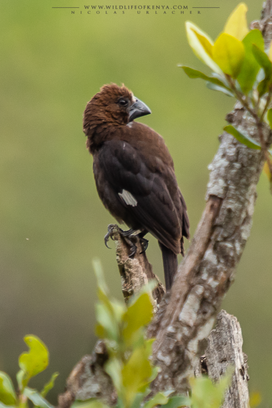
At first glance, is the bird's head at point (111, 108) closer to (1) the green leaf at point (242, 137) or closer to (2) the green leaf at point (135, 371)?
(1) the green leaf at point (242, 137)

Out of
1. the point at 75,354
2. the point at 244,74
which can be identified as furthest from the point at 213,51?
the point at 75,354

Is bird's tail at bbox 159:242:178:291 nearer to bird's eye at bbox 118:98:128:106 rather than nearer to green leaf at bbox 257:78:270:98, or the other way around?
bird's eye at bbox 118:98:128:106

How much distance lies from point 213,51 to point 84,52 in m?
4.55

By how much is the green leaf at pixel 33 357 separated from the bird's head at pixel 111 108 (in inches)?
88.6

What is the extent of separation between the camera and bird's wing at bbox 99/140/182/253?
94.2 inches

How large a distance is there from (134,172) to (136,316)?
2147mm

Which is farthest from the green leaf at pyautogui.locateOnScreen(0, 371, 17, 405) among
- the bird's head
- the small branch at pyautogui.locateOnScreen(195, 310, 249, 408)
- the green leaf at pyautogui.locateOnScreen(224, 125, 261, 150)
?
the bird's head

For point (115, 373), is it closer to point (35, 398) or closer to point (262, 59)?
point (35, 398)

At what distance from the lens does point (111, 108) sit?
2748 mm

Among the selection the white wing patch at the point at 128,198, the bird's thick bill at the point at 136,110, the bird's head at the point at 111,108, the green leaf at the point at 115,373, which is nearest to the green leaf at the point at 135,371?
the green leaf at the point at 115,373

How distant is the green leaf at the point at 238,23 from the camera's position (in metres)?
0.60

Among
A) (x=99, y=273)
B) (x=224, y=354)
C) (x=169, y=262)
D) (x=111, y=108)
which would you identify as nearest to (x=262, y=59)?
(x=99, y=273)

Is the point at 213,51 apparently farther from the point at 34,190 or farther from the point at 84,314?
the point at 34,190

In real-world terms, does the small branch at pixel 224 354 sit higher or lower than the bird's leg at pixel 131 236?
lower
